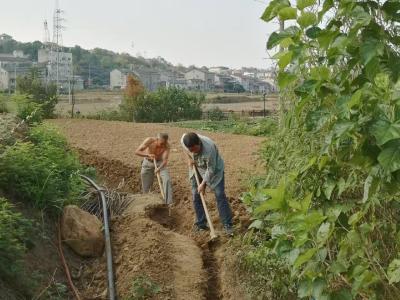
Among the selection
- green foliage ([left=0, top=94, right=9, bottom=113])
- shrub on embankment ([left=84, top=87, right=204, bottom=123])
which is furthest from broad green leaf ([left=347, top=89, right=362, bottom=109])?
shrub on embankment ([left=84, top=87, right=204, bottom=123])

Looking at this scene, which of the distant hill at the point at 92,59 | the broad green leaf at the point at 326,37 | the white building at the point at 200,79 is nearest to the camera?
the broad green leaf at the point at 326,37

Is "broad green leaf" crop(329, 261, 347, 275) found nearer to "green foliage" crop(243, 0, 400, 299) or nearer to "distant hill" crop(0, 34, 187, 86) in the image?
"green foliage" crop(243, 0, 400, 299)

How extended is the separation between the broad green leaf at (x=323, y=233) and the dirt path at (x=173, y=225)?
3562 mm

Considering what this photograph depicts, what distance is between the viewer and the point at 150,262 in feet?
21.5

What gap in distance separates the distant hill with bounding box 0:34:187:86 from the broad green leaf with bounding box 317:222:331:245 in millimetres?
61079

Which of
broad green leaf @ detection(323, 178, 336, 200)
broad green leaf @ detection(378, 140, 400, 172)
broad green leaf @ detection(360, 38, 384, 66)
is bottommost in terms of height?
broad green leaf @ detection(323, 178, 336, 200)

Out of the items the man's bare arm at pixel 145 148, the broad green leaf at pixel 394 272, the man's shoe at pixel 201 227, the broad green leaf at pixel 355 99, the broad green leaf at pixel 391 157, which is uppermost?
the broad green leaf at pixel 355 99

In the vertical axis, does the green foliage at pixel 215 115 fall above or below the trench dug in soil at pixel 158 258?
below

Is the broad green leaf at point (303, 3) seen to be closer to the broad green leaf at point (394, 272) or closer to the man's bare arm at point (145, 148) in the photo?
the broad green leaf at point (394, 272)

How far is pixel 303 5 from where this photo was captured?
8.26ft

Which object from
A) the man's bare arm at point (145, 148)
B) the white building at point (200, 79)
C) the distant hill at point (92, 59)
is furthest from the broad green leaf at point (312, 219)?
the white building at point (200, 79)

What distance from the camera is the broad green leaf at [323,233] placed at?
2674mm

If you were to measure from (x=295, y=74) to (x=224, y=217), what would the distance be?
563 cm

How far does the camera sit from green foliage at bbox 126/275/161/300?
5.84 meters
